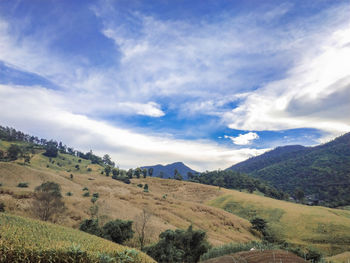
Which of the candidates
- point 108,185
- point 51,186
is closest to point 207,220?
point 51,186

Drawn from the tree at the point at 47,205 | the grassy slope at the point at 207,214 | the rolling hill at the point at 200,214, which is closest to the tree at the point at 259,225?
the rolling hill at the point at 200,214

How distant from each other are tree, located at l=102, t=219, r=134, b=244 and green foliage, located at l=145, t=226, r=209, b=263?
11.2ft

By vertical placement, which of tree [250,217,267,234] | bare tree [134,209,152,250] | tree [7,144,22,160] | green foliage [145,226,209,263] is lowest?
tree [250,217,267,234]

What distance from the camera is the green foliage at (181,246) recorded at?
2088 centimetres

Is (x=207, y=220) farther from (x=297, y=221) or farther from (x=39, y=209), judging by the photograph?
(x=39, y=209)

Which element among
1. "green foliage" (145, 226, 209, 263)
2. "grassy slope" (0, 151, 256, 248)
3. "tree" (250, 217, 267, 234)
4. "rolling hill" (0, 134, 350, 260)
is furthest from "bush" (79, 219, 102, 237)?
"tree" (250, 217, 267, 234)

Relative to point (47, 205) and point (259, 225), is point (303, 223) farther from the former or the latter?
point (47, 205)

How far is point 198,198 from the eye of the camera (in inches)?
3647

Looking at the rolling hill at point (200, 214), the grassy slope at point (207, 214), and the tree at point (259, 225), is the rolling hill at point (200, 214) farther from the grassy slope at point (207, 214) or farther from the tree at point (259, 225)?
the tree at point (259, 225)

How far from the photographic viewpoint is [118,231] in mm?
24188

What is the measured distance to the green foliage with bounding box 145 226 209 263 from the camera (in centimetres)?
2088

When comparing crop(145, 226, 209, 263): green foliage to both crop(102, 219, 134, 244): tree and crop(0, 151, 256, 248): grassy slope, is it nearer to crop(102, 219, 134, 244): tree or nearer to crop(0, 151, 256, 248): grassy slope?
crop(102, 219, 134, 244): tree

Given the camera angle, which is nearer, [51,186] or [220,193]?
[51,186]

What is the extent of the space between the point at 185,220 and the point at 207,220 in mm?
7130
